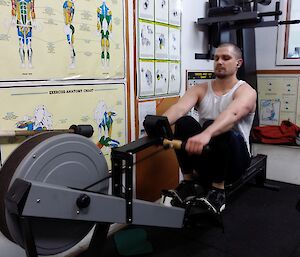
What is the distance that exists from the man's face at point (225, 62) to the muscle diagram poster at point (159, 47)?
0.43 metres

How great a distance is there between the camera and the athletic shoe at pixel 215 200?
74.7 inches

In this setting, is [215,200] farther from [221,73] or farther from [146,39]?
[146,39]

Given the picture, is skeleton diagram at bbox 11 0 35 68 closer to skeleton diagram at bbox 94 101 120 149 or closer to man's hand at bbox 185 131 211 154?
skeleton diagram at bbox 94 101 120 149

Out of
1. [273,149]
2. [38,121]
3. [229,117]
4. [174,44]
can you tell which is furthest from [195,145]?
[273,149]

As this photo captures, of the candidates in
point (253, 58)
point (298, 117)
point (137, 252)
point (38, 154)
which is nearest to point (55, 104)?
point (38, 154)

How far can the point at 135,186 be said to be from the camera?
7.75 ft

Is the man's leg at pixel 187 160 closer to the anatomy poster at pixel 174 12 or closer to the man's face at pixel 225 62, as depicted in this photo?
the man's face at pixel 225 62

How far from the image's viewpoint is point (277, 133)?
3.28m

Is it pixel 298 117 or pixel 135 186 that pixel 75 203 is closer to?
pixel 135 186

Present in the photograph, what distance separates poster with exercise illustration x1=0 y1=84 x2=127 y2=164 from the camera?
5.10 ft

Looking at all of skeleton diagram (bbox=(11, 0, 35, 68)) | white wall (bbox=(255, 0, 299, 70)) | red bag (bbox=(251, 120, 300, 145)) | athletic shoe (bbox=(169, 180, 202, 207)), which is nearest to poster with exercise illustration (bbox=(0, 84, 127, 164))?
skeleton diagram (bbox=(11, 0, 35, 68))

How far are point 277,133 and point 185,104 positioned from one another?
4.74 feet

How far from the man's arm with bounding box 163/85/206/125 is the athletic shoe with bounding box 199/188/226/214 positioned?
0.53 metres

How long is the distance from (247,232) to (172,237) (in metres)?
0.52
